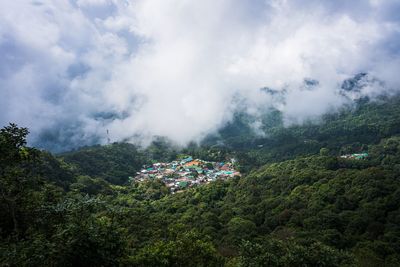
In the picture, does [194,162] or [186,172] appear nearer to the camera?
[186,172]

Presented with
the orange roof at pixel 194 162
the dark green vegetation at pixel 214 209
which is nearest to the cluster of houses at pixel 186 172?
the orange roof at pixel 194 162

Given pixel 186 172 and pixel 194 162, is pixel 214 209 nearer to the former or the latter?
pixel 186 172

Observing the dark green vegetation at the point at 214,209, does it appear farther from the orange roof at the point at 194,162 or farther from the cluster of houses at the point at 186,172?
the orange roof at the point at 194,162

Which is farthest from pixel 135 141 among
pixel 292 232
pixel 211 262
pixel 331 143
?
pixel 211 262

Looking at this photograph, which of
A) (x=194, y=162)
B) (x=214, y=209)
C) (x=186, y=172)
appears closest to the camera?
(x=214, y=209)

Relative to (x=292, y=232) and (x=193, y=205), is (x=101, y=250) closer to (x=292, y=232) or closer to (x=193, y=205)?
A: (x=292, y=232)

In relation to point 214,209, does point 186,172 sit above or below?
above

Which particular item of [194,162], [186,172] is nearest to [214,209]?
[186,172]
